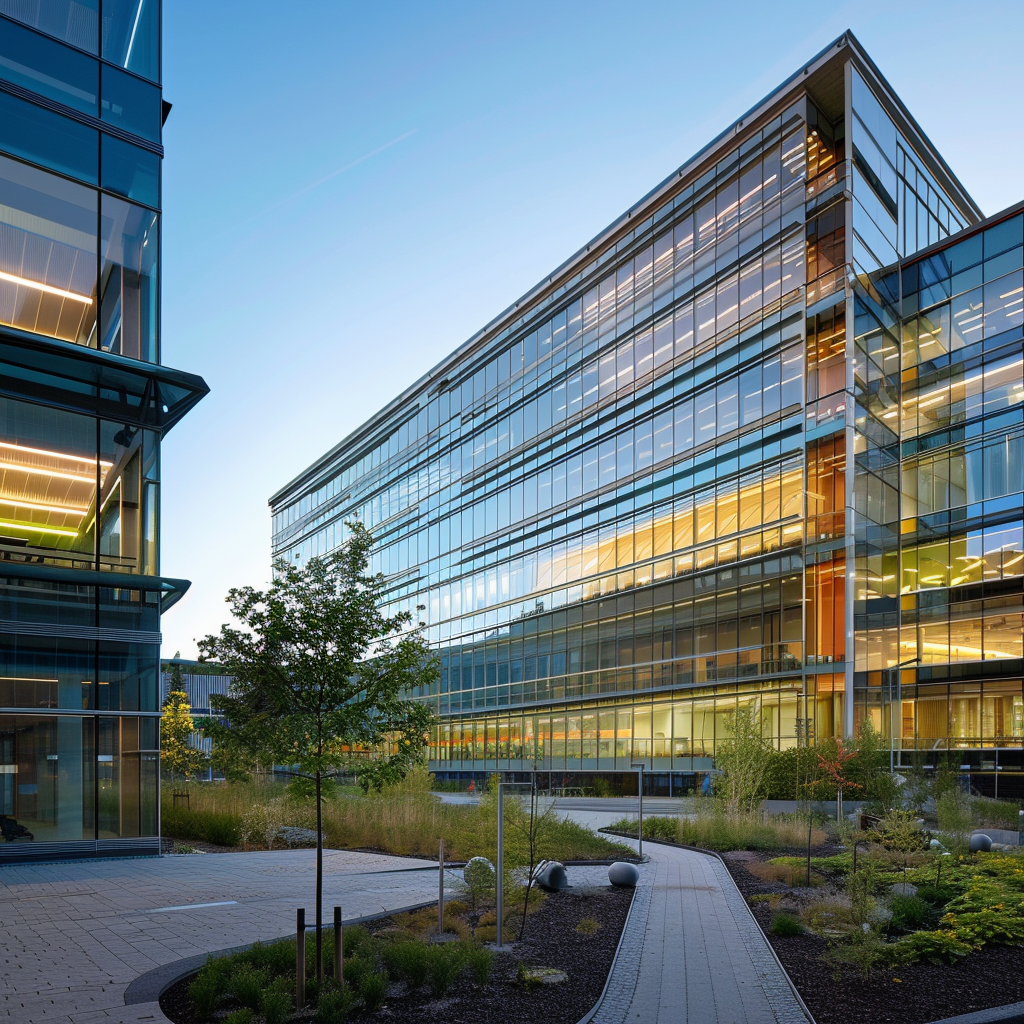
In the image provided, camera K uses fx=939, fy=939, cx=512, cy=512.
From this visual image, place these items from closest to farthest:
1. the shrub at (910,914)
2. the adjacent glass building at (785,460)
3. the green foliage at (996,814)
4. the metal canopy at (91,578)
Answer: the shrub at (910,914), the metal canopy at (91,578), the green foliage at (996,814), the adjacent glass building at (785,460)

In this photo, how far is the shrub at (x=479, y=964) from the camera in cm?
911

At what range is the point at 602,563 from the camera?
50156 millimetres

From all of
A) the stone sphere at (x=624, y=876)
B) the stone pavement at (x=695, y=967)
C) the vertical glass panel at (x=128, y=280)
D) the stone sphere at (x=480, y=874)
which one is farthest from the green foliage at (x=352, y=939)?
the vertical glass panel at (x=128, y=280)

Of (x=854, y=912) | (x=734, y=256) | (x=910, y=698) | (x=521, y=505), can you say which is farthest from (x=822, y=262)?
(x=854, y=912)

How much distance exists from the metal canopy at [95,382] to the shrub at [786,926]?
55.2 feet

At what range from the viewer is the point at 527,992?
29.5 ft

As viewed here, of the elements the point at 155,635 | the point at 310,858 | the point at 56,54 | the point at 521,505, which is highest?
the point at 56,54

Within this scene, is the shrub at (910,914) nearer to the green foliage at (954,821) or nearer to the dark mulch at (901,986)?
the dark mulch at (901,986)

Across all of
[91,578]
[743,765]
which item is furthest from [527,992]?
[743,765]

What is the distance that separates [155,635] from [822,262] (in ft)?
98.9

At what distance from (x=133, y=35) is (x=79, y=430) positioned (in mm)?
10061

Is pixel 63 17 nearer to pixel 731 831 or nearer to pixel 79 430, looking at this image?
pixel 79 430

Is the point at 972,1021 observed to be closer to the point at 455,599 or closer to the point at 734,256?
the point at 734,256

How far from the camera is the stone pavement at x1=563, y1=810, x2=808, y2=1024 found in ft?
28.1
